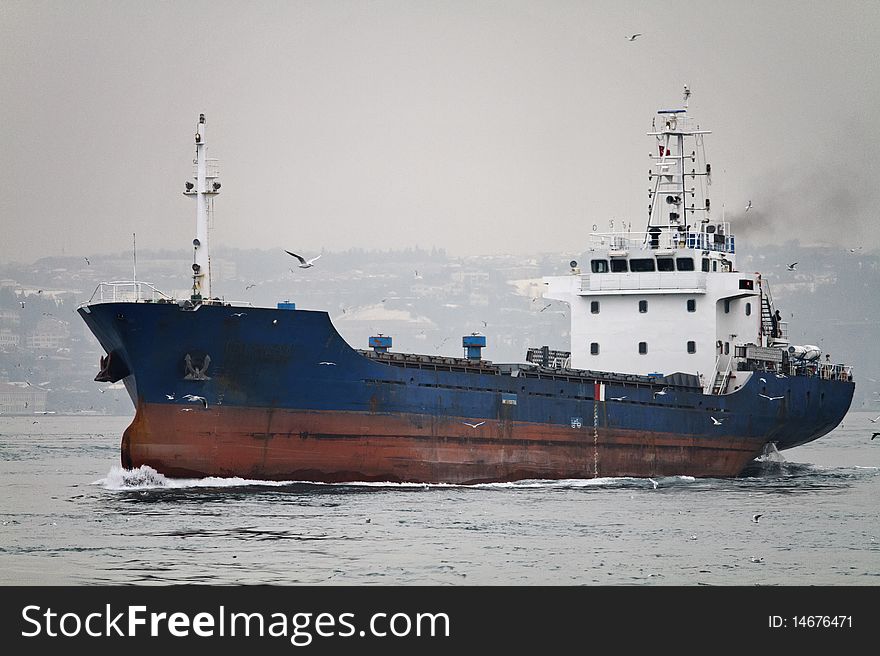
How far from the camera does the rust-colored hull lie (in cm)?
3216

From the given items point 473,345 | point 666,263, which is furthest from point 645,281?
point 473,345

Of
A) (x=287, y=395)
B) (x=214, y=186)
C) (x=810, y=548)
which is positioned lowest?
(x=810, y=548)

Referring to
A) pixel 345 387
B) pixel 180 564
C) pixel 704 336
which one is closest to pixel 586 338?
pixel 704 336

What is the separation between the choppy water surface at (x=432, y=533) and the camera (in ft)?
78.1

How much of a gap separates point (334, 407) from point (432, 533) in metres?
6.60

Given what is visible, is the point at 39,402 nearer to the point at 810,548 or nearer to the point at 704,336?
the point at 704,336

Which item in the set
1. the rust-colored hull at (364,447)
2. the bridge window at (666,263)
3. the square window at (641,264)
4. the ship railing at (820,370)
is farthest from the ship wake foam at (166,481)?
the ship railing at (820,370)

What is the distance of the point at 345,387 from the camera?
33.4 metres

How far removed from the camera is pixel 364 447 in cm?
3369

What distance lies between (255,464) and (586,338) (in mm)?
14883

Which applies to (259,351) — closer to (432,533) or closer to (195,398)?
(195,398)

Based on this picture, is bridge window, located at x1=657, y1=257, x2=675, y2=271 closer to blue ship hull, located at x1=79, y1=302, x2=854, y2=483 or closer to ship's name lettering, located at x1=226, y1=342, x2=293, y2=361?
blue ship hull, located at x1=79, y1=302, x2=854, y2=483

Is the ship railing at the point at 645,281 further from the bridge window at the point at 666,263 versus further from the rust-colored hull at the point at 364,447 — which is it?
the rust-colored hull at the point at 364,447

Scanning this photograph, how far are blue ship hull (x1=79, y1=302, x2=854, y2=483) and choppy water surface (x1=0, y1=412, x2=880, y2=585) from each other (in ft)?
1.97
